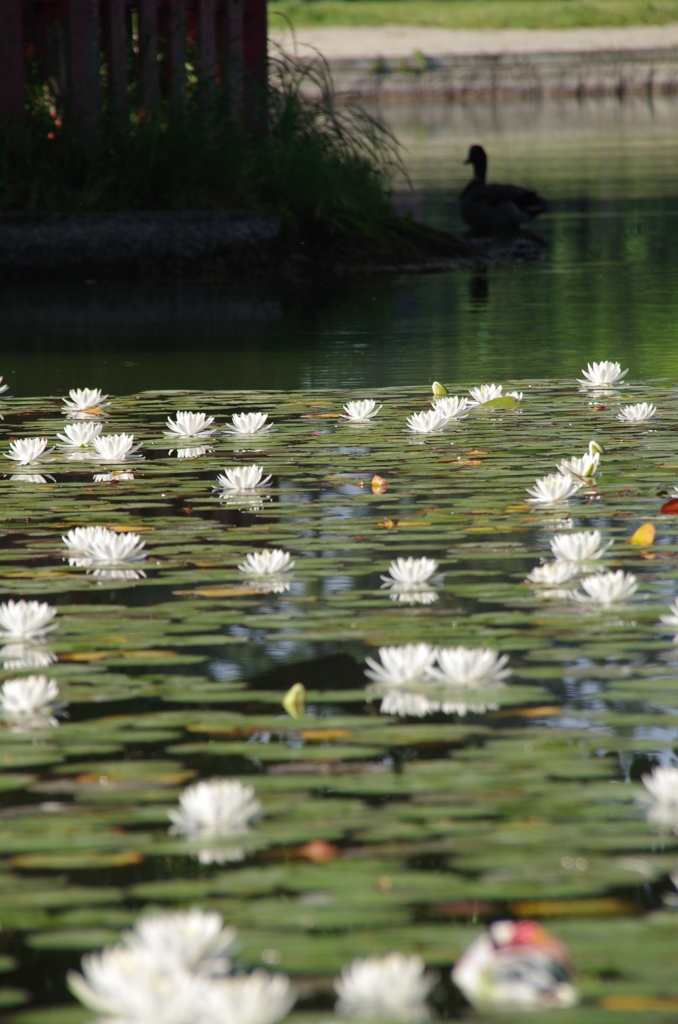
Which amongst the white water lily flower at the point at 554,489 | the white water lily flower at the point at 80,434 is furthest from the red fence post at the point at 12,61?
the white water lily flower at the point at 554,489

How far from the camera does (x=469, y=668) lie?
73.3 inches

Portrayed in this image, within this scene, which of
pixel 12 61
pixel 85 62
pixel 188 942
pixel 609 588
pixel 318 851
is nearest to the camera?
pixel 188 942

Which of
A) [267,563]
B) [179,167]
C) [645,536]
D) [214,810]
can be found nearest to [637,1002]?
[214,810]

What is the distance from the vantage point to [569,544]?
94.1 inches

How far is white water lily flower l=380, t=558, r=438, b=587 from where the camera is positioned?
92.3 inches

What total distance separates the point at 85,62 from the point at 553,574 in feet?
19.5

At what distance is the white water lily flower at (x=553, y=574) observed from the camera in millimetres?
2354

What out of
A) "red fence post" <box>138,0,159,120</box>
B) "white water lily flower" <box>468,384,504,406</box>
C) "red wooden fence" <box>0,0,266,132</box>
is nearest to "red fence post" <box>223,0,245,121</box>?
"red wooden fence" <box>0,0,266,132</box>

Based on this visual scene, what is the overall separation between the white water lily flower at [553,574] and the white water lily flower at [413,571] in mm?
150

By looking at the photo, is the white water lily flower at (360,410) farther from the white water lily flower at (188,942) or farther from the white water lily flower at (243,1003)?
the white water lily flower at (243,1003)

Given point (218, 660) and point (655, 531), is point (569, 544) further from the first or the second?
point (218, 660)

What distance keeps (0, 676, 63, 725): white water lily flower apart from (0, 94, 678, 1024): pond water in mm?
22

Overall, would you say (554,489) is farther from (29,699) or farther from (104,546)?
(29,699)

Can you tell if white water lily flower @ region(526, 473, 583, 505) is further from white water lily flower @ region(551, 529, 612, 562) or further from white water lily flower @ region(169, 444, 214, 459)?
white water lily flower @ region(169, 444, 214, 459)
